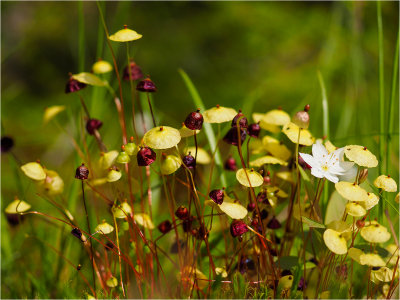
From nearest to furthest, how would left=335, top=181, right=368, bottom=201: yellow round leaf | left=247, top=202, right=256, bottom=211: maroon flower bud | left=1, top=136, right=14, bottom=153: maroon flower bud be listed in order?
left=335, top=181, right=368, bottom=201: yellow round leaf, left=247, top=202, right=256, bottom=211: maroon flower bud, left=1, top=136, right=14, bottom=153: maroon flower bud

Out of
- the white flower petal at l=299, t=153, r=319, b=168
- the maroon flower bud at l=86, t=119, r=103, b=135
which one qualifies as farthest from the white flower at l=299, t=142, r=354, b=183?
the maroon flower bud at l=86, t=119, r=103, b=135

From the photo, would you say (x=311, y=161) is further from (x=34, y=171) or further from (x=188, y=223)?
(x=34, y=171)

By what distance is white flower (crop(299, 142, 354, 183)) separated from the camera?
0.48 m

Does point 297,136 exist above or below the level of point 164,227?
above

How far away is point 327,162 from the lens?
0.51 metres

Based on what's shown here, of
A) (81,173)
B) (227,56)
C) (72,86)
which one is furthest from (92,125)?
(227,56)

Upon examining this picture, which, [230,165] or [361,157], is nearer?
[361,157]

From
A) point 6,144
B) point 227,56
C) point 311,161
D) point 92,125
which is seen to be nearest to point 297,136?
point 311,161

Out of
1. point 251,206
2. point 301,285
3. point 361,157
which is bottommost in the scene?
point 301,285

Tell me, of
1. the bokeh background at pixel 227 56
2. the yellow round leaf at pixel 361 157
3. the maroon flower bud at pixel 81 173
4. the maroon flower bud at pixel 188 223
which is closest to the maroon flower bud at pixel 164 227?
the maroon flower bud at pixel 188 223

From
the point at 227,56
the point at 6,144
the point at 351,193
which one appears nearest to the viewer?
the point at 351,193

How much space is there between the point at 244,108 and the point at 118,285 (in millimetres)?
499

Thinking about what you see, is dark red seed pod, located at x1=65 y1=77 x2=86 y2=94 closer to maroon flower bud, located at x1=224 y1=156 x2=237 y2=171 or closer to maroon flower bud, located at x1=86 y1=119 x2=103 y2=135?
maroon flower bud, located at x1=86 y1=119 x2=103 y2=135

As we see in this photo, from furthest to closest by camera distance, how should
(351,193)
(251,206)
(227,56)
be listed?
(227,56)
(251,206)
(351,193)
